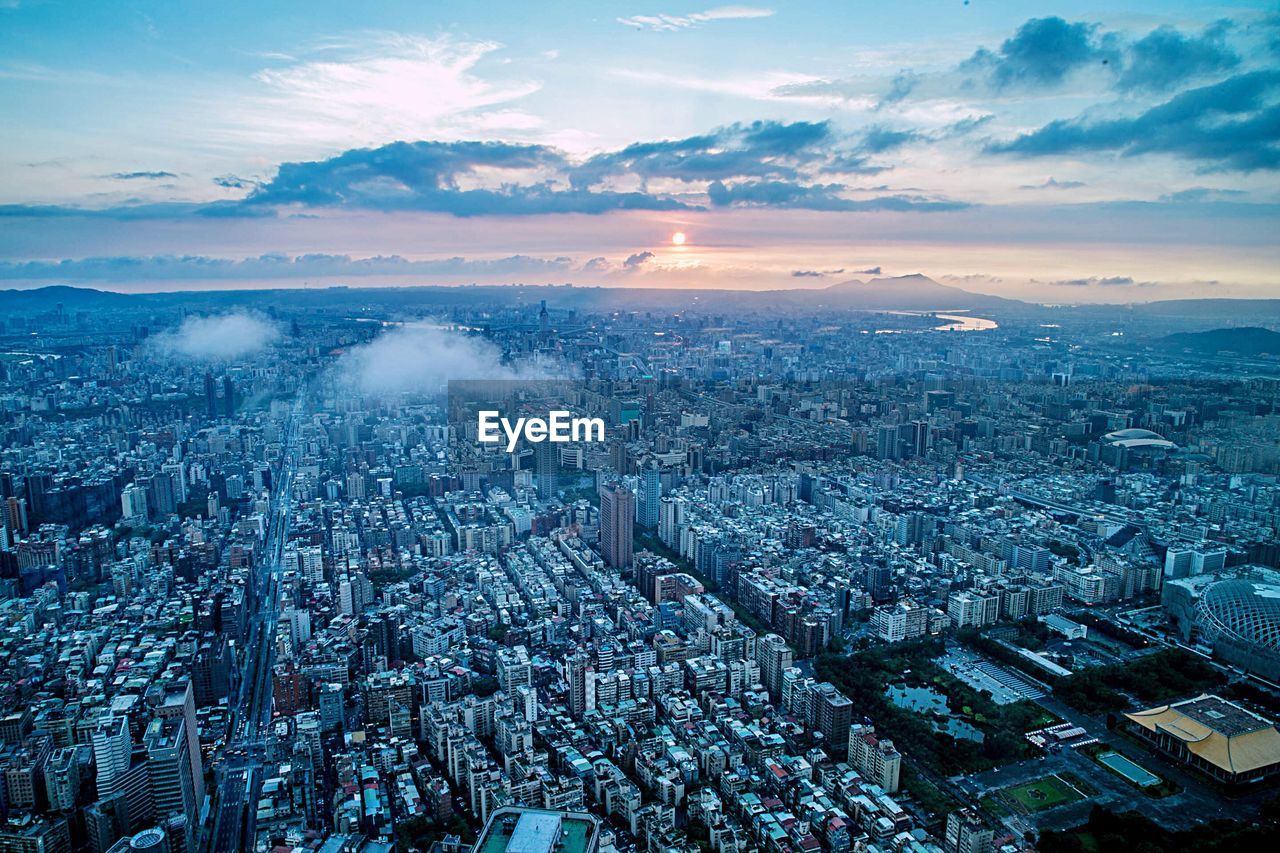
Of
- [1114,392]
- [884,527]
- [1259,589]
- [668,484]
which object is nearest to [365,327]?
[668,484]

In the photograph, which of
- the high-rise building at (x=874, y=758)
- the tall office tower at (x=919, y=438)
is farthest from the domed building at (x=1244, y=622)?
the tall office tower at (x=919, y=438)

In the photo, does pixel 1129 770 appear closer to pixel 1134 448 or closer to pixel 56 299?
pixel 1134 448

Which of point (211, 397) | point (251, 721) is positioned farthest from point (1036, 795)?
point (211, 397)

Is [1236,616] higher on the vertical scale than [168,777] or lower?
higher

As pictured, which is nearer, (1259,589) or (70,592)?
(1259,589)

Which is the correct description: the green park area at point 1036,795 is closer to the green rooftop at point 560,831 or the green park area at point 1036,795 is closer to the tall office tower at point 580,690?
the tall office tower at point 580,690

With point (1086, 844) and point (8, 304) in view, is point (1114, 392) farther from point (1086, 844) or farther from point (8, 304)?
point (8, 304)
